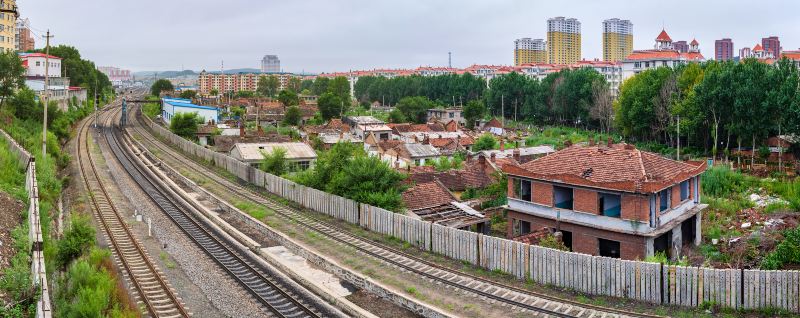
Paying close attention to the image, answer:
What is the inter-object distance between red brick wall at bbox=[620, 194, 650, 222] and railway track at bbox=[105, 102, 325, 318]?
1229 cm

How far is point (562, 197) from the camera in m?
26.3

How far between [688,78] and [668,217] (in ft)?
142

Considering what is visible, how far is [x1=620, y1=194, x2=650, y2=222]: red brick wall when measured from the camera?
23328 millimetres

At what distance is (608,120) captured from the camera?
7950 cm

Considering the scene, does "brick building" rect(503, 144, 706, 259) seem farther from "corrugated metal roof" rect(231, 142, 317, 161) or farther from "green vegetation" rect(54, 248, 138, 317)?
"corrugated metal roof" rect(231, 142, 317, 161)

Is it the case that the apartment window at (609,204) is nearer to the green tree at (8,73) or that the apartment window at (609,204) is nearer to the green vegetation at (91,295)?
the green vegetation at (91,295)

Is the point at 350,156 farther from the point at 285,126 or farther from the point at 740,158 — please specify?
the point at 285,126

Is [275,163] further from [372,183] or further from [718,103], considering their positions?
[718,103]

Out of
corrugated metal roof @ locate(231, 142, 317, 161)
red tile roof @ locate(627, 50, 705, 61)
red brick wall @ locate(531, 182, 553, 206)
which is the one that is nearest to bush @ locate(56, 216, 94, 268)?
red brick wall @ locate(531, 182, 553, 206)

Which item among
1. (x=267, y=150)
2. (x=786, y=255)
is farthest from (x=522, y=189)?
(x=267, y=150)

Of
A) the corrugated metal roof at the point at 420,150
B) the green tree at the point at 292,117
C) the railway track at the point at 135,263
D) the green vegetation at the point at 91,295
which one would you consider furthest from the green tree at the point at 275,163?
the green tree at the point at 292,117

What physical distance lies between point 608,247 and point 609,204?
167 cm

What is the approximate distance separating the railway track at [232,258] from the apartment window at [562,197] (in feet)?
38.6

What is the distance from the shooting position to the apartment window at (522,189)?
89.7ft
